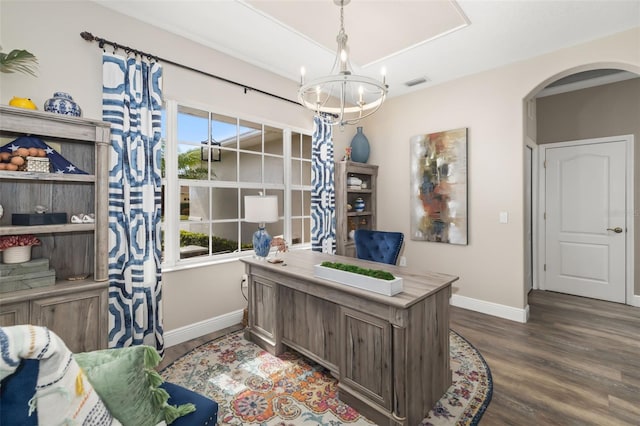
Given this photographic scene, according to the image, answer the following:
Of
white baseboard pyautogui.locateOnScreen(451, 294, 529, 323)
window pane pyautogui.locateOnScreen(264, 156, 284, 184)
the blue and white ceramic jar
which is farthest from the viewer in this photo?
window pane pyautogui.locateOnScreen(264, 156, 284, 184)

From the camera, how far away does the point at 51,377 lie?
0.78 metres

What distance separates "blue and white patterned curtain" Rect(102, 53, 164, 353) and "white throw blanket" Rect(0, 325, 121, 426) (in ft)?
5.84

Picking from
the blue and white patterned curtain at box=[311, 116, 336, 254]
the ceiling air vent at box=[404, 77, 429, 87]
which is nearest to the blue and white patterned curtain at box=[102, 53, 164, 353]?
the blue and white patterned curtain at box=[311, 116, 336, 254]

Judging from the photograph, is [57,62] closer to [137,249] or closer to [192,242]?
[137,249]

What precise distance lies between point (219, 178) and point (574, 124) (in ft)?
15.7

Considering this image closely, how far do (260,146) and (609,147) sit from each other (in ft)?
14.8

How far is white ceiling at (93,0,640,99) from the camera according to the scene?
2.43 metres

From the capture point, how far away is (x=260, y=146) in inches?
142

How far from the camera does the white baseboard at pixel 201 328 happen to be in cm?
282

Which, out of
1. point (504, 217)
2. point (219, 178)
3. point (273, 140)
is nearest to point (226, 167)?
point (219, 178)

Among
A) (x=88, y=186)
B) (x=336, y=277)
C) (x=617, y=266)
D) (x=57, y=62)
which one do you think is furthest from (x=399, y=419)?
(x=617, y=266)

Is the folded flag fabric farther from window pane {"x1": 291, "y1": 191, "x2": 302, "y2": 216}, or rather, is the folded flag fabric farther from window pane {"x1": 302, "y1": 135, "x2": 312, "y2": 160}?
window pane {"x1": 302, "y1": 135, "x2": 312, "y2": 160}

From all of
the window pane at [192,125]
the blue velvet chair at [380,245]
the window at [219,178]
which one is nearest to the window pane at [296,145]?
the window at [219,178]

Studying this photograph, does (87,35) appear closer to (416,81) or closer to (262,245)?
(262,245)
